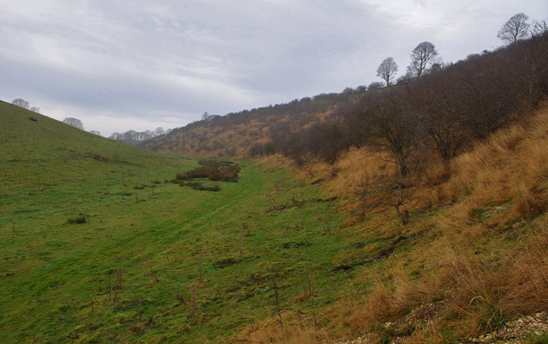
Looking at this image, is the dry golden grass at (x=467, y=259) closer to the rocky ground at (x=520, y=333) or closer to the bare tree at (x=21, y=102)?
the rocky ground at (x=520, y=333)

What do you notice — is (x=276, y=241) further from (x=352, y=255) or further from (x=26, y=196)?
(x=26, y=196)

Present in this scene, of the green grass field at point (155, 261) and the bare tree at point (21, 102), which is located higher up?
the bare tree at point (21, 102)

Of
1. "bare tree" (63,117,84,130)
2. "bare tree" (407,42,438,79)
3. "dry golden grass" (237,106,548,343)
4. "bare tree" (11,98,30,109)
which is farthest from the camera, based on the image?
"bare tree" (63,117,84,130)

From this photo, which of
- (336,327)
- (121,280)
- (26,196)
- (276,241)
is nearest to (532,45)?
(276,241)

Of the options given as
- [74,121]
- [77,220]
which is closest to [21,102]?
[74,121]

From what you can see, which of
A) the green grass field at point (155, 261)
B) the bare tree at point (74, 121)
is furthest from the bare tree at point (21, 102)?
the green grass field at point (155, 261)

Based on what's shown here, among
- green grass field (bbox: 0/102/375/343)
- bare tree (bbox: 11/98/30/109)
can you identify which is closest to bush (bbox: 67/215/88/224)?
green grass field (bbox: 0/102/375/343)

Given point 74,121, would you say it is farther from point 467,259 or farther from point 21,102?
point 467,259

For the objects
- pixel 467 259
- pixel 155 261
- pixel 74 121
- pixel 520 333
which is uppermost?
pixel 74 121

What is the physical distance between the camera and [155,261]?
24.9 ft

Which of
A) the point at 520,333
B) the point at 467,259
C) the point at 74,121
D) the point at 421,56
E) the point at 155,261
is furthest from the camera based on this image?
the point at 74,121

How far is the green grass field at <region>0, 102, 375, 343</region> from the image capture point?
15.0 feet

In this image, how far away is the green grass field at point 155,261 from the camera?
4.56m

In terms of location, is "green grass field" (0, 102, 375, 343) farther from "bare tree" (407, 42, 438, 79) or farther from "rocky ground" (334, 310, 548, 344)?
"bare tree" (407, 42, 438, 79)
